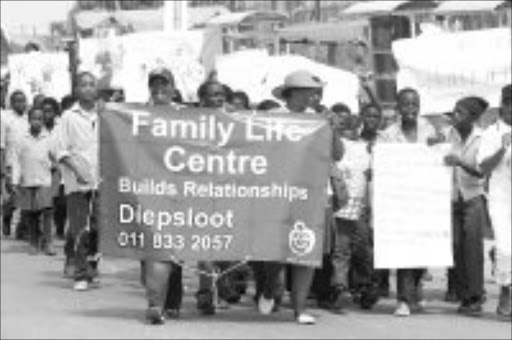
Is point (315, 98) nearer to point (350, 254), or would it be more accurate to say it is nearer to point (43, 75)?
point (350, 254)

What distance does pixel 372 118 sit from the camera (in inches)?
431

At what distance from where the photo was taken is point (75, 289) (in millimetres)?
11758

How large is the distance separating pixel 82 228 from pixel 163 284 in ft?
6.86

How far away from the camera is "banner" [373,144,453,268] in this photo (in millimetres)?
10641

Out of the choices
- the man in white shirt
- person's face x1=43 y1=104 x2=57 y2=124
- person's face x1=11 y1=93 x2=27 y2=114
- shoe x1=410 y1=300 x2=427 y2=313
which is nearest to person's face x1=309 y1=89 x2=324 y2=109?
shoe x1=410 y1=300 x2=427 y2=313

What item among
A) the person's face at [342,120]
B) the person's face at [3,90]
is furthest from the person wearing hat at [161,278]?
the person's face at [3,90]

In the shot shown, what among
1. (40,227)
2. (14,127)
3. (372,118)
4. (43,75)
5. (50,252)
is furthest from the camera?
(43,75)

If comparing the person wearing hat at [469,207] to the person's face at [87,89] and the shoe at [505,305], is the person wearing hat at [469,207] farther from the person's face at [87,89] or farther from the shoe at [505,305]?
the person's face at [87,89]

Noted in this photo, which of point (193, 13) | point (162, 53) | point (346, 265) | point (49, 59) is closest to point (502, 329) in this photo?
point (346, 265)

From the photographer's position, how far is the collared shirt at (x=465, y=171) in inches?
420

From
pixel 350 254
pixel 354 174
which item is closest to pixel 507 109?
pixel 354 174

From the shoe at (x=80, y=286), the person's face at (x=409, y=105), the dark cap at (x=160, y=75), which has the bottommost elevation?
the shoe at (x=80, y=286)

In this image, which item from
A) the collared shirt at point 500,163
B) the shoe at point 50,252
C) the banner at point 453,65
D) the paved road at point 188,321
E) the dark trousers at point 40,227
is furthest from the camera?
the dark trousers at point 40,227

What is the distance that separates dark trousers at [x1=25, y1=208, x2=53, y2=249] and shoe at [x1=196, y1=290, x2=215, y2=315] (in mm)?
4580
